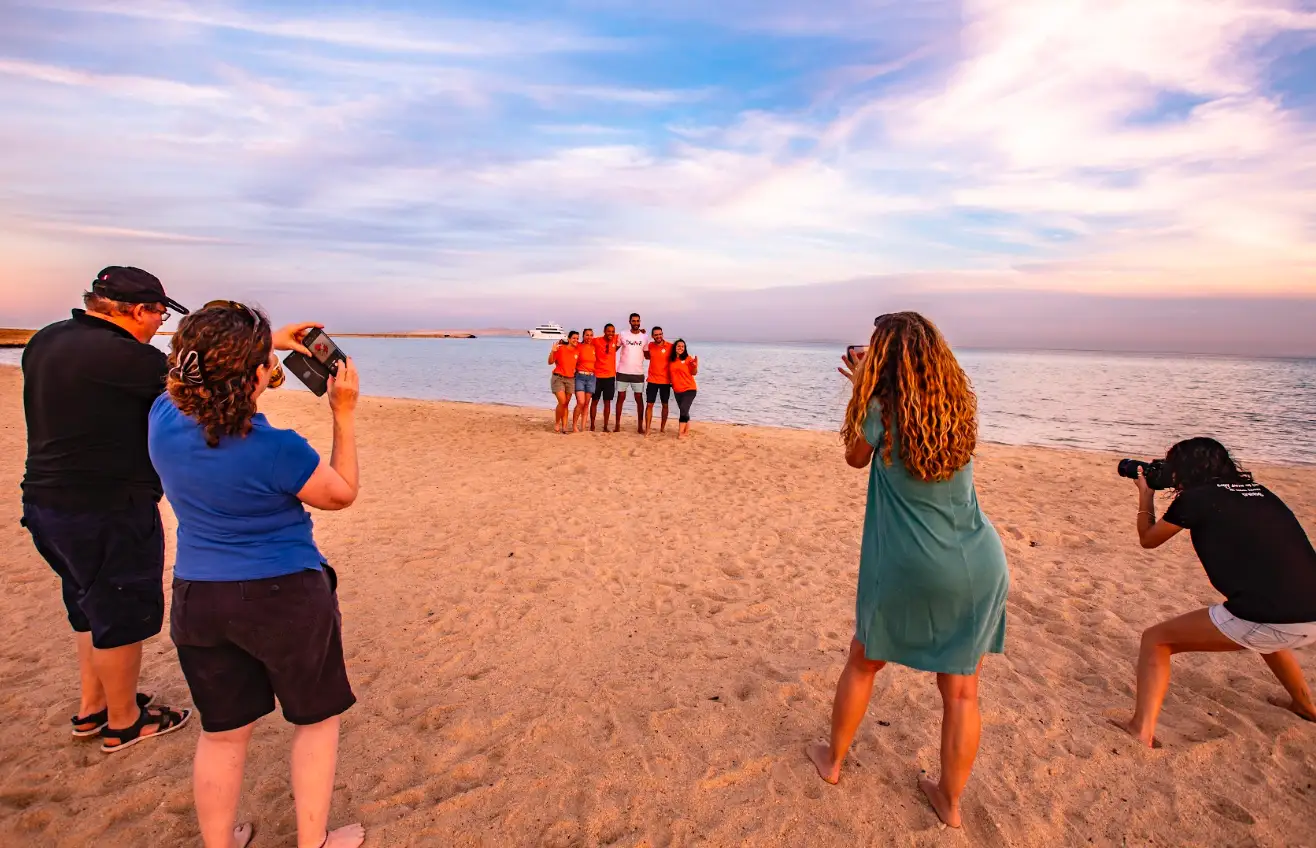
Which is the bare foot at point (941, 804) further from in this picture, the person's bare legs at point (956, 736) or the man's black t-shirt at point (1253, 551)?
the man's black t-shirt at point (1253, 551)

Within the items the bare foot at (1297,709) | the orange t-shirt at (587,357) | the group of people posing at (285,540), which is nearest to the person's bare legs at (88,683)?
the group of people posing at (285,540)

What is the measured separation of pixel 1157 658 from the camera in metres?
3.44

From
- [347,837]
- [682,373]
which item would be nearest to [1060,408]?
[682,373]

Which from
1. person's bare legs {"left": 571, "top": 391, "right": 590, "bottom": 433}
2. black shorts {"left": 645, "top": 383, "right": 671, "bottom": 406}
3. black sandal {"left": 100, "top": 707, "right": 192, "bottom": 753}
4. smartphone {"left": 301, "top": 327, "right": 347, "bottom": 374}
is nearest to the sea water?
person's bare legs {"left": 571, "top": 391, "right": 590, "bottom": 433}

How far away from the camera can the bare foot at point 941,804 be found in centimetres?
281

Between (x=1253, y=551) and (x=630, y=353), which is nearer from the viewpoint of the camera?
(x=1253, y=551)

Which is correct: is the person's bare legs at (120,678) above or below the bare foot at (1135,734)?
above

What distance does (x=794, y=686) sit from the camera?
12.8ft

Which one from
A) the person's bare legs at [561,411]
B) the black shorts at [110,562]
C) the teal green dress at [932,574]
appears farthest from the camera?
the person's bare legs at [561,411]

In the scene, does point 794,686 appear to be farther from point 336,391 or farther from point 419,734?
point 336,391

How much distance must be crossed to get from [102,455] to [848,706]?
3374 millimetres

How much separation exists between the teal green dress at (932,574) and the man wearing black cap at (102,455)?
2944 millimetres

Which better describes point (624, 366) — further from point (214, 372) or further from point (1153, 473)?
point (214, 372)

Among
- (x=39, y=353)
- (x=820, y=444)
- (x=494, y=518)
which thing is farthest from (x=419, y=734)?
(x=820, y=444)
